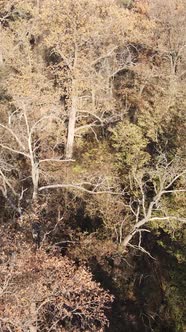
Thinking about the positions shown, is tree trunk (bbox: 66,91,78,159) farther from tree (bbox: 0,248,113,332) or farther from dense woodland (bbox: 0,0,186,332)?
tree (bbox: 0,248,113,332)

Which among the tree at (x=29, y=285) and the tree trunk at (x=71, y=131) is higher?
the tree trunk at (x=71, y=131)

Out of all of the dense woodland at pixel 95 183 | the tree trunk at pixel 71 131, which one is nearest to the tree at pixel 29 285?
the dense woodland at pixel 95 183

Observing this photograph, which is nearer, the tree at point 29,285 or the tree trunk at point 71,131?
the tree at point 29,285

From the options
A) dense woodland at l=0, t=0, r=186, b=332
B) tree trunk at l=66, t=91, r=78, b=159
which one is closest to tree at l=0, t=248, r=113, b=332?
dense woodland at l=0, t=0, r=186, b=332

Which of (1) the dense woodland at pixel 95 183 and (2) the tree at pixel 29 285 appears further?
(1) the dense woodland at pixel 95 183

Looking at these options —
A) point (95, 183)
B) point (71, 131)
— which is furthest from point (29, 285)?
point (71, 131)

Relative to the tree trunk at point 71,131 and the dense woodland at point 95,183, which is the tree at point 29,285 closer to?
Result: the dense woodland at point 95,183

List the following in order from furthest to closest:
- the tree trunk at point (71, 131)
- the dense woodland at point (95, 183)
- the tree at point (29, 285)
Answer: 1. the tree trunk at point (71, 131)
2. the dense woodland at point (95, 183)
3. the tree at point (29, 285)

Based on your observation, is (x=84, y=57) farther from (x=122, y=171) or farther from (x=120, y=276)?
(x=120, y=276)

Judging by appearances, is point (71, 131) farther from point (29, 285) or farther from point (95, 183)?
point (29, 285)

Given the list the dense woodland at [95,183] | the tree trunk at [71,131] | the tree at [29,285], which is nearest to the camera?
the tree at [29,285]

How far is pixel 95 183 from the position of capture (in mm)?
31172

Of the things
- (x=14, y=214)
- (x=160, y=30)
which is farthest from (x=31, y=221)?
(x=160, y=30)

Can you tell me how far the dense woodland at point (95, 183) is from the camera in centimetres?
2342
